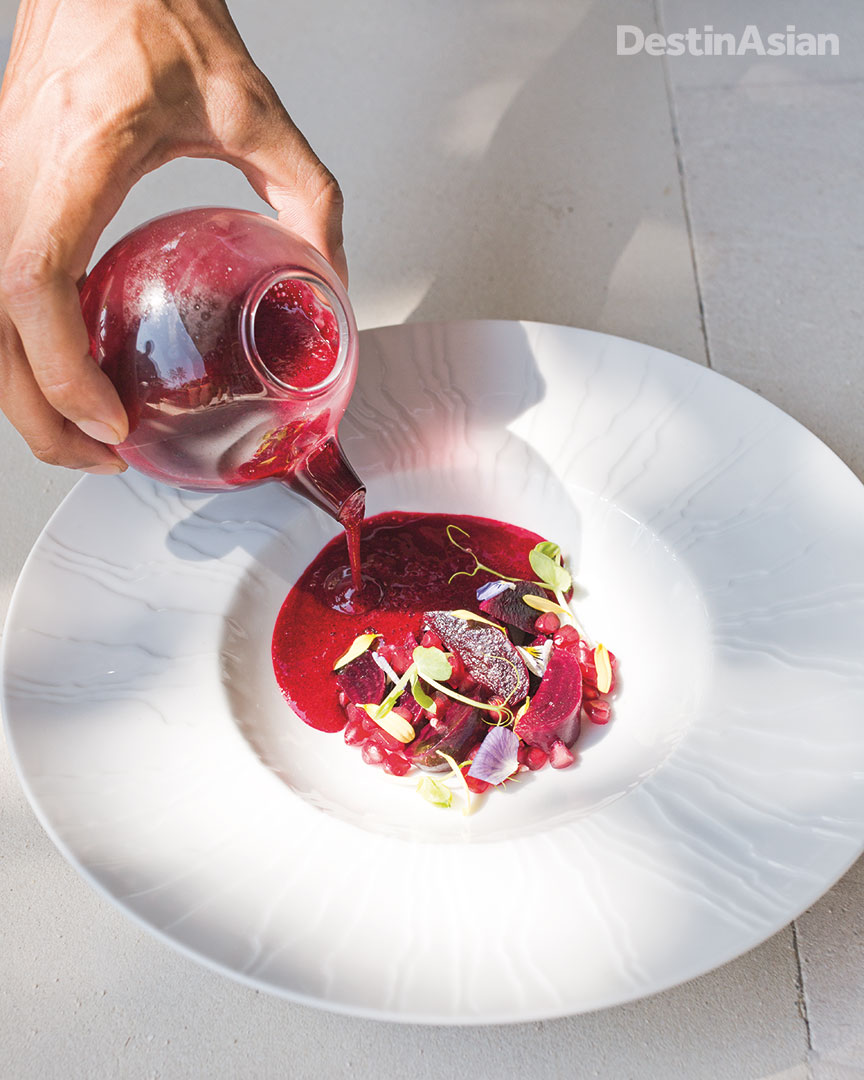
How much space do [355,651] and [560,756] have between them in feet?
0.63

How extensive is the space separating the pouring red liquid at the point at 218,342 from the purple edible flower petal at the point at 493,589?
210 mm

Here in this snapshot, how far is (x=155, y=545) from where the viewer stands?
84 centimetres

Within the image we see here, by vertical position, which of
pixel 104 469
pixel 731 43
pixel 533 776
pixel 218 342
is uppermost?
pixel 218 342

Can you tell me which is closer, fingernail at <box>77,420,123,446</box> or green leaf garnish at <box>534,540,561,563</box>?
fingernail at <box>77,420,123,446</box>

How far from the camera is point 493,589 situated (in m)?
0.86

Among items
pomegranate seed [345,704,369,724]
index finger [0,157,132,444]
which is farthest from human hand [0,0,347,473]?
pomegranate seed [345,704,369,724]

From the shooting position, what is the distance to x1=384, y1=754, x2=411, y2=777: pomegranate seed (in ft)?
2.56

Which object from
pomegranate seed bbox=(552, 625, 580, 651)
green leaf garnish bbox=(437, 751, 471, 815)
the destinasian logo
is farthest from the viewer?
the destinasian logo

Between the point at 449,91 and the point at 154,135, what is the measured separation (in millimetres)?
844

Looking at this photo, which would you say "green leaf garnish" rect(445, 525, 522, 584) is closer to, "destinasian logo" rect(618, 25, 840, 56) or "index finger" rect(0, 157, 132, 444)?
"index finger" rect(0, 157, 132, 444)

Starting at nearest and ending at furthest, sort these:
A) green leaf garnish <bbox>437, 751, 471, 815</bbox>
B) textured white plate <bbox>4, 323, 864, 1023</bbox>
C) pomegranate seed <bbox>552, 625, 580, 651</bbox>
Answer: textured white plate <bbox>4, 323, 864, 1023</bbox> → green leaf garnish <bbox>437, 751, 471, 815</bbox> → pomegranate seed <bbox>552, 625, 580, 651</bbox>

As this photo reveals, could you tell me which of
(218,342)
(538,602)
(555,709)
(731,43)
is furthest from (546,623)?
(731,43)

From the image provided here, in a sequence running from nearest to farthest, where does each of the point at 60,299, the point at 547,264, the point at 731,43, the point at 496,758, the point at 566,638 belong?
the point at 60,299 < the point at 496,758 < the point at 566,638 < the point at 547,264 < the point at 731,43

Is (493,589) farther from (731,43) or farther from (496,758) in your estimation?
(731,43)
